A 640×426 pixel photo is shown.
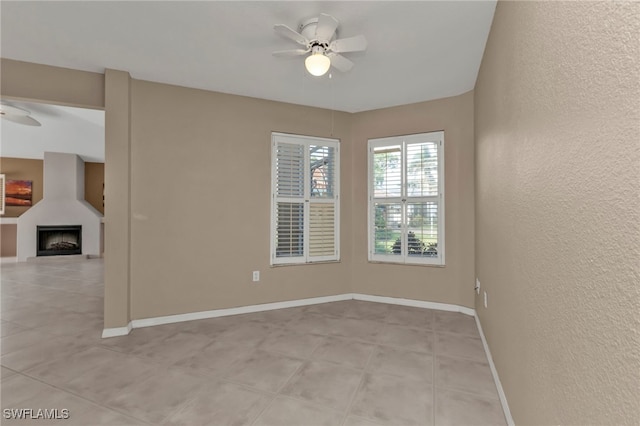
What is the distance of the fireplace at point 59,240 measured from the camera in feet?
24.2

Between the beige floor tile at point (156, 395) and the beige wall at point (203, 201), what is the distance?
1.25 metres

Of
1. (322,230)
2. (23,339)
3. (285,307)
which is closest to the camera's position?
(23,339)

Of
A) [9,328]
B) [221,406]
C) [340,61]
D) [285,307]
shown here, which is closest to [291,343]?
[221,406]

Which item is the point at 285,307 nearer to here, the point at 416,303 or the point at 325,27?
the point at 416,303

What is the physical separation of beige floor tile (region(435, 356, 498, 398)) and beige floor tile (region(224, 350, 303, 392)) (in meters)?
1.06

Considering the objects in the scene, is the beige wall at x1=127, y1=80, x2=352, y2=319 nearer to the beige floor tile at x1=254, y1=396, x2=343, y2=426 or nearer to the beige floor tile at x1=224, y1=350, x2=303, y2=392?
the beige floor tile at x1=224, y1=350, x2=303, y2=392

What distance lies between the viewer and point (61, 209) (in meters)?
7.54

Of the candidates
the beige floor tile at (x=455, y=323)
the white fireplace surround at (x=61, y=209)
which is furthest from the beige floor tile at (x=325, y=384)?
the white fireplace surround at (x=61, y=209)

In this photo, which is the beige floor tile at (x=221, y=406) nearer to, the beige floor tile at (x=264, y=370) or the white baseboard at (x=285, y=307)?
the beige floor tile at (x=264, y=370)

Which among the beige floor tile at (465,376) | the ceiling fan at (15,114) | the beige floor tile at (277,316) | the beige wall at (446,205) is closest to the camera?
the beige floor tile at (465,376)

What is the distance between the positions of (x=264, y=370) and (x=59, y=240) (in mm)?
8365

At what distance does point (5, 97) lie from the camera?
106 inches

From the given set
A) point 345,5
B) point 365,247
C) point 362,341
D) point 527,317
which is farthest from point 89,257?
point 527,317

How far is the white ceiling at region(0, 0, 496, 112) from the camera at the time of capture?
2.04 m
